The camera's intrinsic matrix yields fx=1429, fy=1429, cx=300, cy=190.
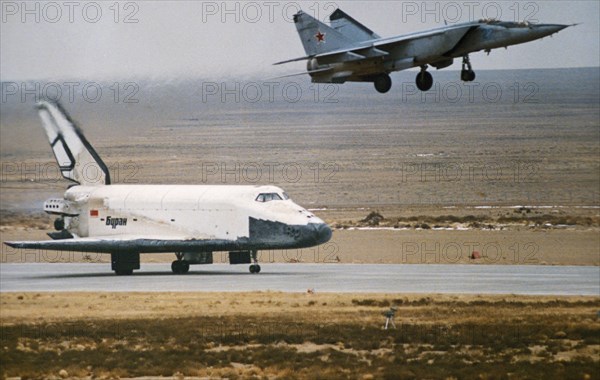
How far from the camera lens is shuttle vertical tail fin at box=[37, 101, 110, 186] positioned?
6644 centimetres

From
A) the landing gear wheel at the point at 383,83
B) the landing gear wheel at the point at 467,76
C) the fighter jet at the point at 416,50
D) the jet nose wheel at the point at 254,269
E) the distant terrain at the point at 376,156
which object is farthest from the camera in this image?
the distant terrain at the point at 376,156

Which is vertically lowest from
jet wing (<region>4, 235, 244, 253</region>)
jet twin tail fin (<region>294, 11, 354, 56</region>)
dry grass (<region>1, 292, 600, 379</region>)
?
dry grass (<region>1, 292, 600, 379</region>)

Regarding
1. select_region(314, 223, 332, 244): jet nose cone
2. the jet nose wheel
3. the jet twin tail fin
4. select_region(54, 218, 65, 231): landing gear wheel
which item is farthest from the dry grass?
select_region(54, 218, 65, 231): landing gear wheel

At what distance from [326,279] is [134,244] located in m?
11.1

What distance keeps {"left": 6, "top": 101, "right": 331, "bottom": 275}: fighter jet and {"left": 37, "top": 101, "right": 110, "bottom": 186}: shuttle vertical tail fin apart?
0.05 m

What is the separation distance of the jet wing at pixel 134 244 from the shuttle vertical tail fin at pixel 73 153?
3647 millimetres

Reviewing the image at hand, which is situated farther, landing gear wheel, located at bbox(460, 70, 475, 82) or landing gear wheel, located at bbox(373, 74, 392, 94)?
landing gear wheel, located at bbox(373, 74, 392, 94)

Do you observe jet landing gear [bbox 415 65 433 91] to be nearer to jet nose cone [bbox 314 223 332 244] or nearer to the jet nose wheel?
jet nose cone [bbox 314 223 332 244]

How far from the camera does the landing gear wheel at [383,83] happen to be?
45.2m

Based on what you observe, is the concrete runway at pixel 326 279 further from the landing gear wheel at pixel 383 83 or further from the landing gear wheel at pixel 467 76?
the landing gear wheel at pixel 467 76

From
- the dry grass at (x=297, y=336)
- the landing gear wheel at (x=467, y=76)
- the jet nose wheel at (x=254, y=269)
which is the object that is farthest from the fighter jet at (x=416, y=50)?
the jet nose wheel at (x=254, y=269)

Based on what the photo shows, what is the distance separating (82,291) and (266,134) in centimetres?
7836

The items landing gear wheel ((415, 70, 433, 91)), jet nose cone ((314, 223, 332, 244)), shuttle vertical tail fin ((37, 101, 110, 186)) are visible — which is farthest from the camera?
shuttle vertical tail fin ((37, 101, 110, 186))

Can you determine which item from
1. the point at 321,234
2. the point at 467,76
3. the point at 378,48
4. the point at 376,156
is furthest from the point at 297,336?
the point at 376,156
